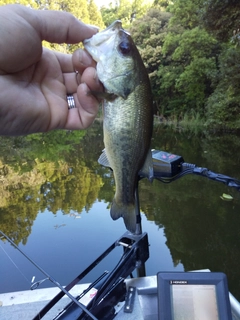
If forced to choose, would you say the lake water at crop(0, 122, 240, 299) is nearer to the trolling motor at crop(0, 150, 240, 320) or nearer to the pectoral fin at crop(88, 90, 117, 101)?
the trolling motor at crop(0, 150, 240, 320)

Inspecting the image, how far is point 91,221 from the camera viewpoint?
473cm

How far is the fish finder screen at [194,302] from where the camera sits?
1.47m

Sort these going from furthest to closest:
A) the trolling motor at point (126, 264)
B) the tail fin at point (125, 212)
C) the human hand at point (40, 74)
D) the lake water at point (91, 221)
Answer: the lake water at point (91, 221), the trolling motor at point (126, 264), the tail fin at point (125, 212), the human hand at point (40, 74)

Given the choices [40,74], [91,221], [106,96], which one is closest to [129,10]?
[91,221]

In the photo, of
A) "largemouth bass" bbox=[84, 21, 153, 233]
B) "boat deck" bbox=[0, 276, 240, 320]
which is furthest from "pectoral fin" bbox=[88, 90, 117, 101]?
"boat deck" bbox=[0, 276, 240, 320]

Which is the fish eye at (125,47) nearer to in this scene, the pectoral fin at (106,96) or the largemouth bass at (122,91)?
the largemouth bass at (122,91)

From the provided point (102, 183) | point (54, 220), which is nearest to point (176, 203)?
point (102, 183)

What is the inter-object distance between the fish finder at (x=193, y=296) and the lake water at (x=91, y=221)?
1.98 metres

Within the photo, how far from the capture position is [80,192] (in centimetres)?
601

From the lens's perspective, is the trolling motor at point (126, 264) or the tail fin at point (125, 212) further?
the trolling motor at point (126, 264)

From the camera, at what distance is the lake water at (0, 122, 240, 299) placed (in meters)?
3.69

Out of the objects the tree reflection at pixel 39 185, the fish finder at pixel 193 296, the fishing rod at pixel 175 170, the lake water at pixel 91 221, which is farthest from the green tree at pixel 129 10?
the fish finder at pixel 193 296

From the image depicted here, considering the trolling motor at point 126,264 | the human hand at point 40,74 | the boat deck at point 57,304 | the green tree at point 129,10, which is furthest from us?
the green tree at point 129,10

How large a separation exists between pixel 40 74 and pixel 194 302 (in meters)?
1.43
